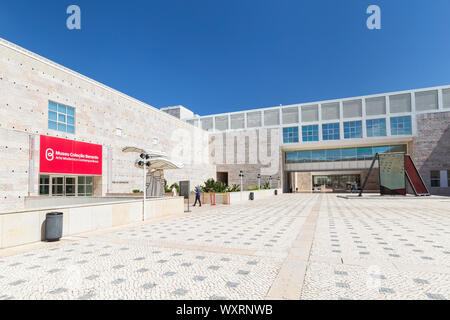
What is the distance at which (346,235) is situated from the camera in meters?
8.55

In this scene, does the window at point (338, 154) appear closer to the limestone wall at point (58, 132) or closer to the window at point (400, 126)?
the window at point (400, 126)

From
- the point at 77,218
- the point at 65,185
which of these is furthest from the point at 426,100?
the point at 65,185

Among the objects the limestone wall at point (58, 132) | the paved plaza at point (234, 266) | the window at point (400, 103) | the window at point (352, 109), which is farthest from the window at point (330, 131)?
the paved plaza at point (234, 266)

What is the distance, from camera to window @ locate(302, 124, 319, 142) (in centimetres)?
4462

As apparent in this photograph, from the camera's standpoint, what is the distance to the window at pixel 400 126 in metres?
39.6

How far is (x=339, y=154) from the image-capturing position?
44875mm

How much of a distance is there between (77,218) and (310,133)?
41.9m

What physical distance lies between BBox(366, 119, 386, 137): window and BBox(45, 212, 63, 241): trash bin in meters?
44.7

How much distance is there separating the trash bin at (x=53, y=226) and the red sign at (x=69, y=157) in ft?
40.7

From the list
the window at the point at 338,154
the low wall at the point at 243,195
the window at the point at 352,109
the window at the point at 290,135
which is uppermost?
the window at the point at 352,109

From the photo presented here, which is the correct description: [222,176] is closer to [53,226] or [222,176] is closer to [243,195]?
[243,195]

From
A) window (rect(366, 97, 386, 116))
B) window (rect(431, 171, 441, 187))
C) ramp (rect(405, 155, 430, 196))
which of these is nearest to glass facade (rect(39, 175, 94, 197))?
ramp (rect(405, 155, 430, 196))
